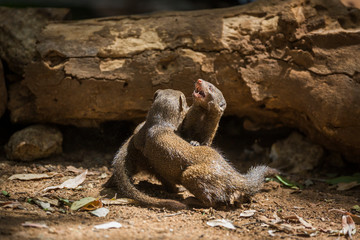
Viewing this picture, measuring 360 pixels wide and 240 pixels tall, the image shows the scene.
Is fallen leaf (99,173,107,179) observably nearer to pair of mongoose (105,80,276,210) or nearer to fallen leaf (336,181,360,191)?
pair of mongoose (105,80,276,210)

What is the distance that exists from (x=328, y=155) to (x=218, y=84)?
2.12 metres

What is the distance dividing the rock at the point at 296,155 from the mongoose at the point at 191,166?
1614mm

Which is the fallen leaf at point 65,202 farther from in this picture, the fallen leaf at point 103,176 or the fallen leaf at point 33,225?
the fallen leaf at point 103,176

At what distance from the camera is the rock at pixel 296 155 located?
555 cm

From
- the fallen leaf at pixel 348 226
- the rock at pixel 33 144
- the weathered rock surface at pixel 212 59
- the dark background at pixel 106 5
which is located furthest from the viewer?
the dark background at pixel 106 5

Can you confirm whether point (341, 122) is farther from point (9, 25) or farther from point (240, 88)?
point (9, 25)

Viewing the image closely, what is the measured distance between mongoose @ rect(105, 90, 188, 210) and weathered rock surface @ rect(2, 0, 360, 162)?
0.89m

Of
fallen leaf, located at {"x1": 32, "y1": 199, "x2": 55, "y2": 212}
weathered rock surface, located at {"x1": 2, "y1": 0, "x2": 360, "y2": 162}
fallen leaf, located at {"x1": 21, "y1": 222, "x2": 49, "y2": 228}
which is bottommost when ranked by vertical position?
fallen leaf, located at {"x1": 32, "y1": 199, "x2": 55, "y2": 212}

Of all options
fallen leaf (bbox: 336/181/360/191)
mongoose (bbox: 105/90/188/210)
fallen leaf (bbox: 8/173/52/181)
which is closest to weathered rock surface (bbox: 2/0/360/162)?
fallen leaf (bbox: 336/181/360/191)

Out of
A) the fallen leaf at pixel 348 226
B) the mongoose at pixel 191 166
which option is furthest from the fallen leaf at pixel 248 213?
the fallen leaf at pixel 348 226

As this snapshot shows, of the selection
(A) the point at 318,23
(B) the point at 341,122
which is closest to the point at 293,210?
(B) the point at 341,122

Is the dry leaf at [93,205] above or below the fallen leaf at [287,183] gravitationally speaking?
above

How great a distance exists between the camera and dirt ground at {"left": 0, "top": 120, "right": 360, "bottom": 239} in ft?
10.0

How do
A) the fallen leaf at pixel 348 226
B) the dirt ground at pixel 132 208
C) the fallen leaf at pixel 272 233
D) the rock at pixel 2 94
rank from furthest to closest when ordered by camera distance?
the rock at pixel 2 94, the fallen leaf at pixel 348 226, the fallen leaf at pixel 272 233, the dirt ground at pixel 132 208
